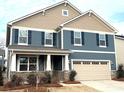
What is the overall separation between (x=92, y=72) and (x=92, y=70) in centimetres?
23

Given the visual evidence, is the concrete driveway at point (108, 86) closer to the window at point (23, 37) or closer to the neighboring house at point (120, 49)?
the neighboring house at point (120, 49)

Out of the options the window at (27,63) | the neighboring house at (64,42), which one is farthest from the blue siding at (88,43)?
the window at (27,63)

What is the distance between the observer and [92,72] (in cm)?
2395

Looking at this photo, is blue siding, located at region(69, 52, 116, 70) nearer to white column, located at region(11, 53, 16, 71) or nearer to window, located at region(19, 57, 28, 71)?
window, located at region(19, 57, 28, 71)

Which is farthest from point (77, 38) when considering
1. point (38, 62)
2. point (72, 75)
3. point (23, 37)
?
point (23, 37)

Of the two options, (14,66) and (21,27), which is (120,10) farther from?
(14,66)

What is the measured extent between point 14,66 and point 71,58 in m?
6.50

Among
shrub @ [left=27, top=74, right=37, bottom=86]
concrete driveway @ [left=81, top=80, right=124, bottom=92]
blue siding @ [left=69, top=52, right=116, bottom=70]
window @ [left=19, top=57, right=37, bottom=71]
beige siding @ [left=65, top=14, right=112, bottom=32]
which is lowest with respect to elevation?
concrete driveway @ [left=81, top=80, right=124, bottom=92]

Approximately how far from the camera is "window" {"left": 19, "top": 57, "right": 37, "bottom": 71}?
72.4 feet

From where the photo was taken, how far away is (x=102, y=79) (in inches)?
957

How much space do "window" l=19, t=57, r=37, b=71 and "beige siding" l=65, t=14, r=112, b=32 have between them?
5531 millimetres

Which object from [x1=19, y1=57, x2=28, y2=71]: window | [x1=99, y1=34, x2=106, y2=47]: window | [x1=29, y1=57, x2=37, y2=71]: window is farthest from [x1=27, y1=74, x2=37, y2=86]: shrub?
[x1=99, y1=34, x2=106, y2=47]: window

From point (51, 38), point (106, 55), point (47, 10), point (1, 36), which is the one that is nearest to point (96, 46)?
point (106, 55)

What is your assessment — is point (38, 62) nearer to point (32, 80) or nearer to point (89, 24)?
point (32, 80)
